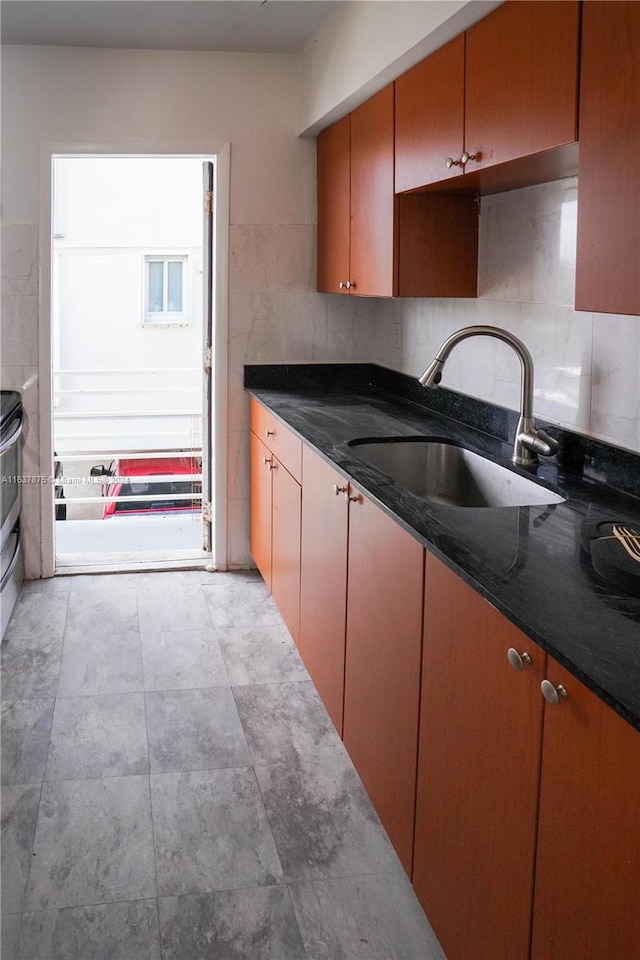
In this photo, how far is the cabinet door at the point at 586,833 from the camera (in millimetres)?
1146

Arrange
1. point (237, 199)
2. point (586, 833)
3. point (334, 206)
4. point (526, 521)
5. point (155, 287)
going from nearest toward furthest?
point (586, 833), point (526, 521), point (334, 206), point (237, 199), point (155, 287)

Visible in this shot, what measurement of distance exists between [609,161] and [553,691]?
3.23 feet

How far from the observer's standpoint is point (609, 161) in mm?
1716

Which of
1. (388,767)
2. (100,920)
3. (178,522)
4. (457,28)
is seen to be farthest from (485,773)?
(178,522)

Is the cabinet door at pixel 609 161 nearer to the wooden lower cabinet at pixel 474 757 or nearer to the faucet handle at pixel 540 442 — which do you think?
the wooden lower cabinet at pixel 474 757

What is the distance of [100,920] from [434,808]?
2.65 ft

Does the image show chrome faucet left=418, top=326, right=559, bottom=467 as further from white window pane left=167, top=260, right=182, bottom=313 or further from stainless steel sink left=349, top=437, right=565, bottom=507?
white window pane left=167, top=260, right=182, bottom=313

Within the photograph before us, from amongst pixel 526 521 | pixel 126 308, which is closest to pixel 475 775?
pixel 526 521

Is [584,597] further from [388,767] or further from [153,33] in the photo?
[153,33]

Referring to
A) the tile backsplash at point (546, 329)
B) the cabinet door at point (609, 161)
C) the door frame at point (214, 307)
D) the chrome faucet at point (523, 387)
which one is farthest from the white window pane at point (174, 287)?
the cabinet door at point (609, 161)

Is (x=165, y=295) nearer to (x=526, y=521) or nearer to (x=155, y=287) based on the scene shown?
(x=155, y=287)

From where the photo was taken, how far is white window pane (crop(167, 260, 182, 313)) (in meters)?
9.04

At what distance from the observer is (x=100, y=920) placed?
6.79ft

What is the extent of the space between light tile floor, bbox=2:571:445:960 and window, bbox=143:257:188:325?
576 cm
